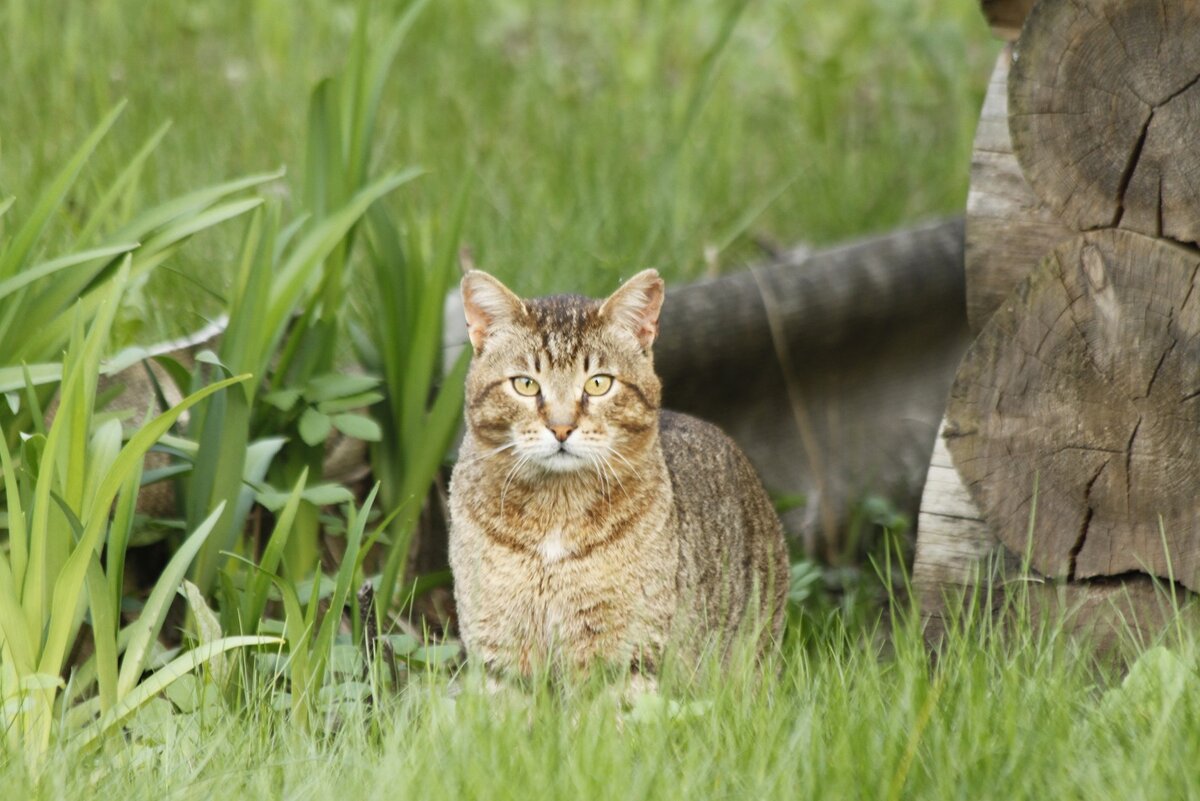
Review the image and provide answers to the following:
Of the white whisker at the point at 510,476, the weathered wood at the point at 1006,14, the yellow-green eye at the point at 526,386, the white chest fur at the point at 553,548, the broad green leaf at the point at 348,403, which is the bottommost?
the white chest fur at the point at 553,548

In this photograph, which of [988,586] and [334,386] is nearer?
[988,586]

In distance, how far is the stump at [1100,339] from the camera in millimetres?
2631

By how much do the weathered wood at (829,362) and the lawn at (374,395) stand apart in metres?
0.24

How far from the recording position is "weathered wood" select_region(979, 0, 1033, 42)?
3.20m

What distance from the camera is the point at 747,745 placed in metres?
2.30

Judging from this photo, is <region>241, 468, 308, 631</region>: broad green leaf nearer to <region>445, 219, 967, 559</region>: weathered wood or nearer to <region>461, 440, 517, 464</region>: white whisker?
<region>461, 440, 517, 464</region>: white whisker

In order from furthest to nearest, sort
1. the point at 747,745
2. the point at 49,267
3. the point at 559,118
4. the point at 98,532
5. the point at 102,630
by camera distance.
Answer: the point at 559,118
the point at 49,267
the point at 102,630
the point at 98,532
the point at 747,745

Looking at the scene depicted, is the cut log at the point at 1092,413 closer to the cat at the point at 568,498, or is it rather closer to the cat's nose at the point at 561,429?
the cat at the point at 568,498

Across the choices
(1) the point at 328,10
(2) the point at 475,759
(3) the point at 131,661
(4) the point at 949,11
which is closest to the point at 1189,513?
(2) the point at 475,759

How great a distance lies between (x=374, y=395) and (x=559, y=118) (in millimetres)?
2084

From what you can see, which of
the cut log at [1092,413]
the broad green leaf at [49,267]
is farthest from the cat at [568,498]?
the broad green leaf at [49,267]

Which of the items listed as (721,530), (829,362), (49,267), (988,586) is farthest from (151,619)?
(829,362)

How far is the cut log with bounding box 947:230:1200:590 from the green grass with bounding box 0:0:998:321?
125cm

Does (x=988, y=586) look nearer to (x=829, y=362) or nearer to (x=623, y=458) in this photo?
(x=623, y=458)
